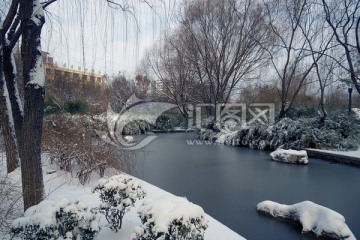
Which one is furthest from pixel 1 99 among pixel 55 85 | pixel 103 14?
pixel 55 85

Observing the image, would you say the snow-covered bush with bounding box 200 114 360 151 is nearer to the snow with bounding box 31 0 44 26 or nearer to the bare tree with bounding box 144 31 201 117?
the bare tree with bounding box 144 31 201 117

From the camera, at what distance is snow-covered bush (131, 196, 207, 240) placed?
6.73 feet

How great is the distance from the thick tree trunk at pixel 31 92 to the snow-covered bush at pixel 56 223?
638mm

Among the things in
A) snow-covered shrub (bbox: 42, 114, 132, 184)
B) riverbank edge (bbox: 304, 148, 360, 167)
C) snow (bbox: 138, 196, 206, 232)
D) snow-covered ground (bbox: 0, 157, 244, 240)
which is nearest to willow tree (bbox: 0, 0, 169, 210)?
snow-covered ground (bbox: 0, 157, 244, 240)

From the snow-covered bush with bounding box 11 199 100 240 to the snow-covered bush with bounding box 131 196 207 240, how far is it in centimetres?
48

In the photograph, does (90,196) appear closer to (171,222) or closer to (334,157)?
(171,222)

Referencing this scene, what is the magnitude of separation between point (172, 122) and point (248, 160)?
15859mm

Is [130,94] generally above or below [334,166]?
above

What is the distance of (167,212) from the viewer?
7.07 ft

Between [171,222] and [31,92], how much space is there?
188cm

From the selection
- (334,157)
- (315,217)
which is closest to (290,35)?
(334,157)

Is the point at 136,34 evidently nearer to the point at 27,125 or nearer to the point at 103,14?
the point at 103,14

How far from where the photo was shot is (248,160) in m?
9.90

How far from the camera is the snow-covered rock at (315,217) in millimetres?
3684
